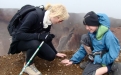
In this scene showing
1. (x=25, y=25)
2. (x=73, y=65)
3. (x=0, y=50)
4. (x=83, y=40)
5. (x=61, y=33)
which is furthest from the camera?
(x=0, y=50)

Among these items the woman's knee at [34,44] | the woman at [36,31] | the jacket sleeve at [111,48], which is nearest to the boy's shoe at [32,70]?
the woman at [36,31]

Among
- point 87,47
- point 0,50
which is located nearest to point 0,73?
point 87,47

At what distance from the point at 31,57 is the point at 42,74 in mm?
262

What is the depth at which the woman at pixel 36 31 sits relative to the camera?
244 centimetres

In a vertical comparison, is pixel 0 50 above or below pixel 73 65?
below

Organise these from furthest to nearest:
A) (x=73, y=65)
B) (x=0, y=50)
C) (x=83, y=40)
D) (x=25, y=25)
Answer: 1. (x=0, y=50)
2. (x=73, y=65)
3. (x=83, y=40)
4. (x=25, y=25)

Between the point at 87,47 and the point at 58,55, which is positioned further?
the point at 58,55

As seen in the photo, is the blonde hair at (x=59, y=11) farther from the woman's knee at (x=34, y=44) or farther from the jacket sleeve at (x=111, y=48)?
the jacket sleeve at (x=111, y=48)

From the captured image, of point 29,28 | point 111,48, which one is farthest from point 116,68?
point 29,28

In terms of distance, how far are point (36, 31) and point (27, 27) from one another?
17 centimetres

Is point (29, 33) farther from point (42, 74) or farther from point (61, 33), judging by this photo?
point (61, 33)

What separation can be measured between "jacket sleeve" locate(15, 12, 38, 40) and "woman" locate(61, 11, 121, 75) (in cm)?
54

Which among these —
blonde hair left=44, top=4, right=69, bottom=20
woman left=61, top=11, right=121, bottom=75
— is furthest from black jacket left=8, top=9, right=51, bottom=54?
woman left=61, top=11, right=121, bottom=75

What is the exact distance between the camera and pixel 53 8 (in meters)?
2.47
